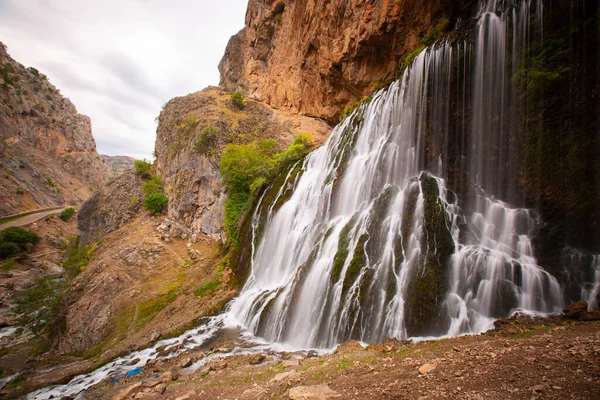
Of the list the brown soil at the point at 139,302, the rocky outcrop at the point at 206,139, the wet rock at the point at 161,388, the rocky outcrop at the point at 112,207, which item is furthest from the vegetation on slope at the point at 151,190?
the wet rock at the point at 161,388

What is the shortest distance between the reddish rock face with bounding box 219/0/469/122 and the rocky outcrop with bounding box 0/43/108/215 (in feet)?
128

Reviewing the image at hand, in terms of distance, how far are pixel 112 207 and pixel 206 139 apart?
1410cm

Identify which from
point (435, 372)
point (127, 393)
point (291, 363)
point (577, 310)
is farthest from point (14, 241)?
point (577, 310)

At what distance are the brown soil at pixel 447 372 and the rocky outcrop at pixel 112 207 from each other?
25.4 metres

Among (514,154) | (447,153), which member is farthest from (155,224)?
(514,154)

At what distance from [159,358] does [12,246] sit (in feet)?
113

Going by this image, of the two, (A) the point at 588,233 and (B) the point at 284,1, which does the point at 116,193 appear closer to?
(B) the point at 284,1

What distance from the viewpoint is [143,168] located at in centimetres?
3372

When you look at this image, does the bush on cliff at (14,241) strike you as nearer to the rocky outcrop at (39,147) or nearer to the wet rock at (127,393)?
the rocky outcrop at (39,147)

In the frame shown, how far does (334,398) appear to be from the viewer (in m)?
4.55

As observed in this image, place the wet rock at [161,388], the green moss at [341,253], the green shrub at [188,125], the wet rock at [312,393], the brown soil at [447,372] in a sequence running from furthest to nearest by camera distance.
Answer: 1. the green shrub at [188,125]
2. the green moss at [341,253]
3. the wet rock at [161,388]
4. the wet rock at [312,393]
5. the brown soil at [447,372]

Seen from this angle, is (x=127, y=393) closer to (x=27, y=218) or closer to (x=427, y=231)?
(x=427, y=231)

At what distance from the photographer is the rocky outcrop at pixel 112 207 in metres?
29.7

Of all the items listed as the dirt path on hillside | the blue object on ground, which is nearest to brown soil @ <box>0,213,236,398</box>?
the blue object on ground
